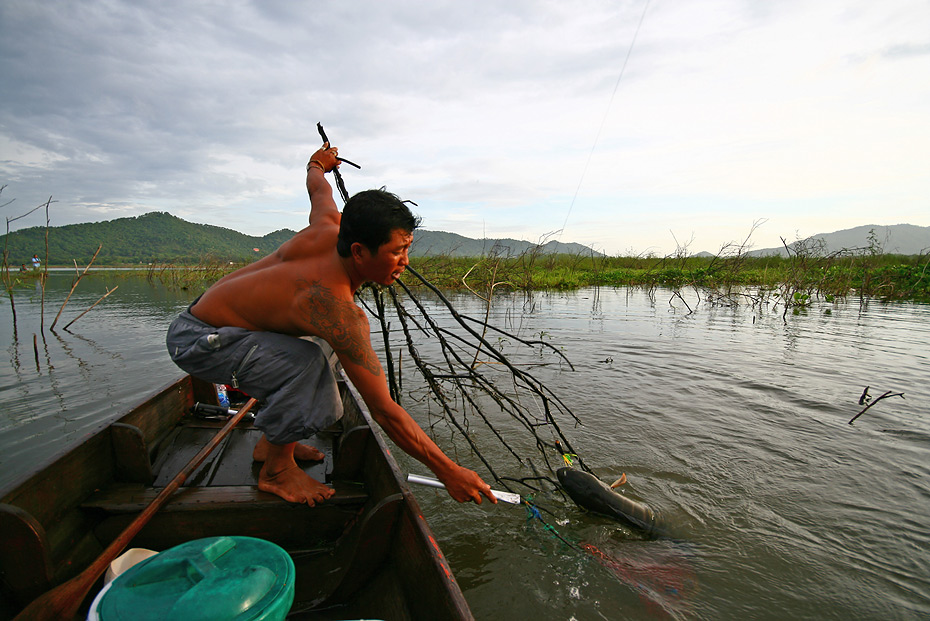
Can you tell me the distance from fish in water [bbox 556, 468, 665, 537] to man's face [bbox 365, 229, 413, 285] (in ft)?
5.35

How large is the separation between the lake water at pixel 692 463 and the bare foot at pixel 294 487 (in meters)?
0.82

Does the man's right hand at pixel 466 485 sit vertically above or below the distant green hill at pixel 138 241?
below

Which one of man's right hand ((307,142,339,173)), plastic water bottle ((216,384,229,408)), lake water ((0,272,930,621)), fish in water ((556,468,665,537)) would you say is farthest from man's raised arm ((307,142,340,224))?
fish in water ((556,468,665,537))

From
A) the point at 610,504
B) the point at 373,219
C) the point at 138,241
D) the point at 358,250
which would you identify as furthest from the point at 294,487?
the point at 138,241

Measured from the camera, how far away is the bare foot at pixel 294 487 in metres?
1.87

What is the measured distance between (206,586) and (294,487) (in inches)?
36.3

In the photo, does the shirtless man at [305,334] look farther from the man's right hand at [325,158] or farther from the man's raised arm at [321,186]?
the man's right hand at [325,158]

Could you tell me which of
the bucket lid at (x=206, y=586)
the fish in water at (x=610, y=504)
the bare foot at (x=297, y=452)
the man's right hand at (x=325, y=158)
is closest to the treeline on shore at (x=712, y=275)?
the man's right hand at (x=325, y=158)

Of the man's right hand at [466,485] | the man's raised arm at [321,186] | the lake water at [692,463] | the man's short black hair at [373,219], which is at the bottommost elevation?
the lake water at [692,463]

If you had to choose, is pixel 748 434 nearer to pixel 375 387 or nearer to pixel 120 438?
pixel 375 387

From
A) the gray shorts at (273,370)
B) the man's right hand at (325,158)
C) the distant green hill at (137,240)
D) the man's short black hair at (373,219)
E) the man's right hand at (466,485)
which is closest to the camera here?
the man's right hand at (466,485)

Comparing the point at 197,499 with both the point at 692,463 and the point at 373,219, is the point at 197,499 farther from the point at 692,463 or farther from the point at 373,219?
the point at 692,463

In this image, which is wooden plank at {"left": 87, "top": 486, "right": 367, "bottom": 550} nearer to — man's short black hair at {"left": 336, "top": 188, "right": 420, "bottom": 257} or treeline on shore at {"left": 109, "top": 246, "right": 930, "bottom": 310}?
man's short black hair at {"left": 336, "top": 188, "right": 420, "bottom": 257}

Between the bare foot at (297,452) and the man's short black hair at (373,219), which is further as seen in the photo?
the bare foot at (297,452)
